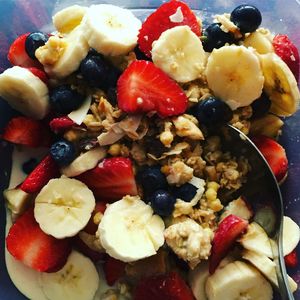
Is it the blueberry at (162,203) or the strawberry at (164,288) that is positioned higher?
the blueberry at (162,203)

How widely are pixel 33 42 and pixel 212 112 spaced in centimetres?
40

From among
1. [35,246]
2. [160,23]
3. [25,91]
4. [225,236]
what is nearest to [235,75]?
[160,23]

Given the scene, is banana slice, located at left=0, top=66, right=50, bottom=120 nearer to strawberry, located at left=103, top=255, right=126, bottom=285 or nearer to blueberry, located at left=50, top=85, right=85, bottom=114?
blueberry, located at left=50, top=85, right=85, bottom=114

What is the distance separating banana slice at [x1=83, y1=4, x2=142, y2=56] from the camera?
1.13 m

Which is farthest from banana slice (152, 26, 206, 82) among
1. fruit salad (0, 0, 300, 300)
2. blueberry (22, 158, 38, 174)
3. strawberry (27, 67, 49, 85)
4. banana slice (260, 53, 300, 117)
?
blueberry (22, 158, 38, 174)

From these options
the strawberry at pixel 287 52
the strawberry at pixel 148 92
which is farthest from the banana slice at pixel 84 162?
the strawberry at pixel 287 52

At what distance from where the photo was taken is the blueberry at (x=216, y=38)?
1170 mm

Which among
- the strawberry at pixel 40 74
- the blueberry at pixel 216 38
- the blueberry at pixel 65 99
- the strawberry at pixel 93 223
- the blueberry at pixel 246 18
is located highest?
the blueberry at pixel 246 18

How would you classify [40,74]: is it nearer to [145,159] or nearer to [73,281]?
[145,159]

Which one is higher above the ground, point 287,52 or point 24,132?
point 287,52

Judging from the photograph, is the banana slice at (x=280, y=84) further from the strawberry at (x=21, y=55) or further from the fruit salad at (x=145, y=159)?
the strawberry at (x=21, y=55)

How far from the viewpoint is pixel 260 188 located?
1144mm

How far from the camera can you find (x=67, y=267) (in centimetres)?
117

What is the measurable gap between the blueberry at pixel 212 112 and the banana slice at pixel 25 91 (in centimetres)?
32
